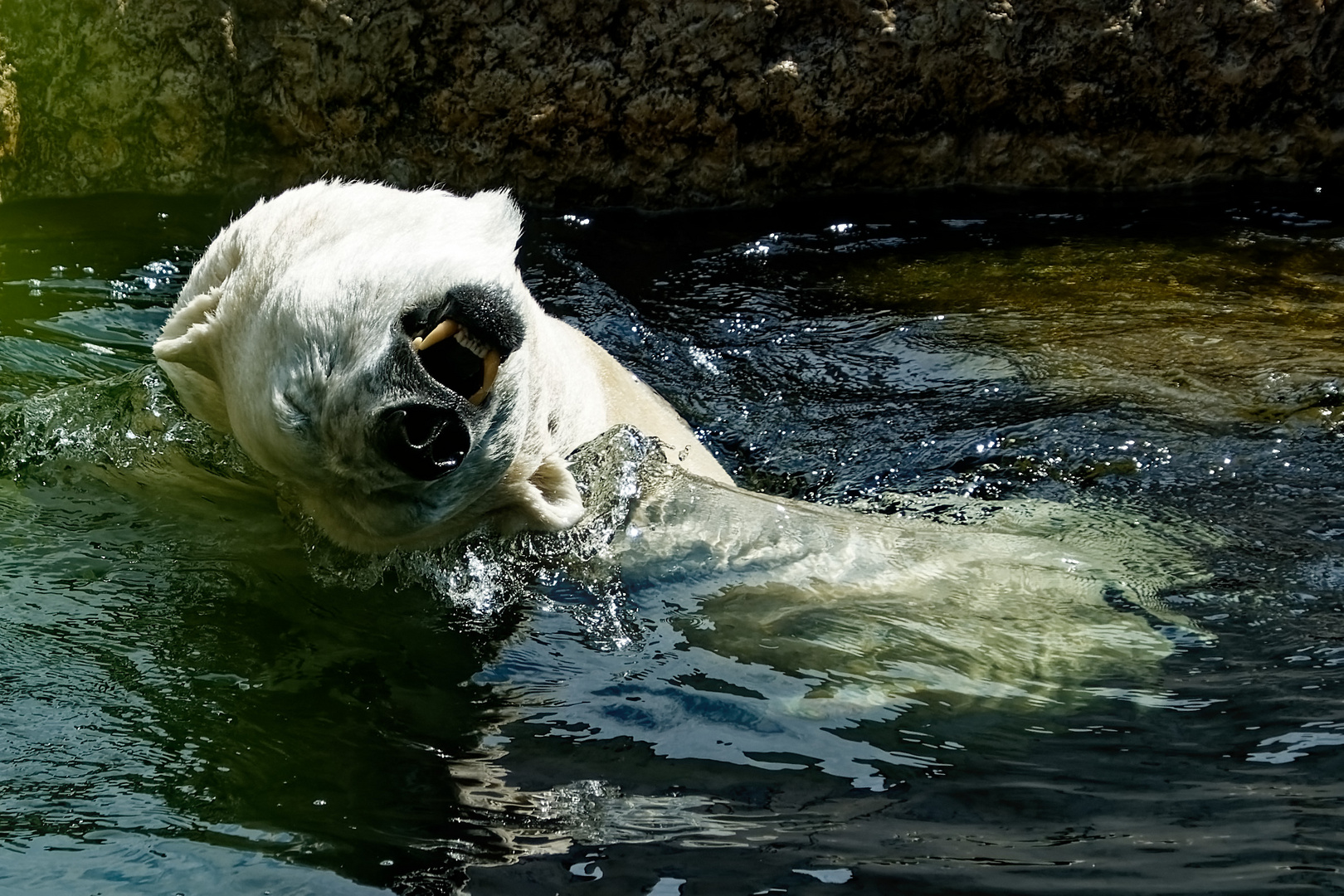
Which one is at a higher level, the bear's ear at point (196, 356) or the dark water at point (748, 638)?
the bear's ear at point (196, 356)

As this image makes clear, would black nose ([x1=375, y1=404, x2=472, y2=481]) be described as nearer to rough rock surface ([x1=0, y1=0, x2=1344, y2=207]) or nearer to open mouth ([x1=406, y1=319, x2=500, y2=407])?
open mouth ([x1=406, y1=319, x2=500, y2=407])

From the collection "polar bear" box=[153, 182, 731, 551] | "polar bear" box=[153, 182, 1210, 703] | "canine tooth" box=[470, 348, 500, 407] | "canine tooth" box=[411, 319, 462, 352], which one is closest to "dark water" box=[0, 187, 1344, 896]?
"polar bear" box=[153, 182, 1210, 703]

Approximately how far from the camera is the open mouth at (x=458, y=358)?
2.40 meters

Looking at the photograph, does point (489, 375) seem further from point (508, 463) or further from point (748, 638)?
point (748, 638)

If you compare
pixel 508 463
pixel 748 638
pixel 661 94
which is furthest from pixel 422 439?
→ pixel 661 94

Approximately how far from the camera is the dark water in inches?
81.4

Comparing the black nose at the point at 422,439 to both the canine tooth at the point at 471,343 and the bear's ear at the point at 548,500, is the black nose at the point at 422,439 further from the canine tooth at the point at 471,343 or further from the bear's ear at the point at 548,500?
the bear's ear at the point at 548,500

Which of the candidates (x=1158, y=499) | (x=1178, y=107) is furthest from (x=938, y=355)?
(x=1178, y=107)

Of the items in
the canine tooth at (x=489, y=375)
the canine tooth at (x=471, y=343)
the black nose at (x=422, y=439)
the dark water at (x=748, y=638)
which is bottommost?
the dark water at (x=748, y=638)

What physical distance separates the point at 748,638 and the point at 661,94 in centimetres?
303

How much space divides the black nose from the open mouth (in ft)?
0.34

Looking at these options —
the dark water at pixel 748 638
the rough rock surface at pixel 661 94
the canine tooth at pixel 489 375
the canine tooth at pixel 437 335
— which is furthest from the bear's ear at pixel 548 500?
the rough rock surface at pixel 661 94

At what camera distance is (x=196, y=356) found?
107 inches

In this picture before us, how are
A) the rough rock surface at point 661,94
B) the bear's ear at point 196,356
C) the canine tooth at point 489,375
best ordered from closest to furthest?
the canine tooth at point 489,375, the bear's ear at point 196,356, the rough rock surface at point 661,94
